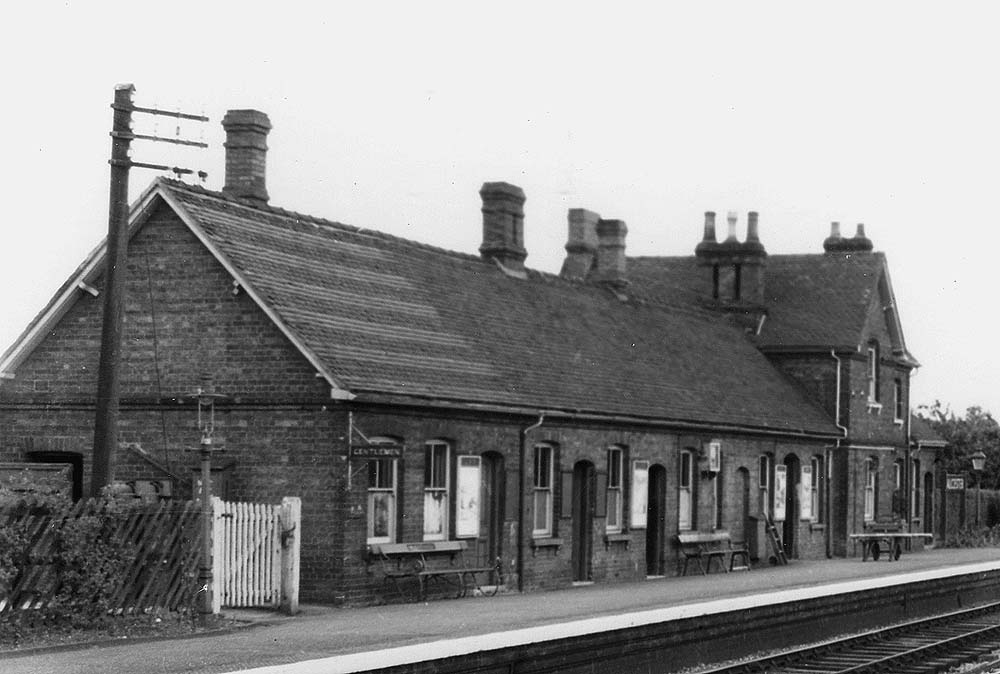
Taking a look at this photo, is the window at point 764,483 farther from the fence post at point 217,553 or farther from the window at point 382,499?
the fence post at point 217,553

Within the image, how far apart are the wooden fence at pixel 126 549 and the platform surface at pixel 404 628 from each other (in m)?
Answer: 0.93

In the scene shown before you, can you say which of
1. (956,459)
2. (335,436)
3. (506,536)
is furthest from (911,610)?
(956,459)

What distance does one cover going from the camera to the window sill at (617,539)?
30.3 meters

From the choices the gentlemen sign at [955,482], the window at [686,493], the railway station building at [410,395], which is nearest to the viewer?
the railway station building at [410,395]

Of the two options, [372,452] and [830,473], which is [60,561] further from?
[830,473]

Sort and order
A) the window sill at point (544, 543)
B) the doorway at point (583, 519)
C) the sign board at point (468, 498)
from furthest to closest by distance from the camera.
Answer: the doorway at point (583, 519) < the window sill at point (544, 543) < the sign board at point (468, 498)

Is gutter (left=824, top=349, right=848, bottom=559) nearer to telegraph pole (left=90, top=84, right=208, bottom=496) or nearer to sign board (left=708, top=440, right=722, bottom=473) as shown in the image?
sign board (left=708, top=440, right=722, bottom=473)

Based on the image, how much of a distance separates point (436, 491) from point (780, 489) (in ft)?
50.1

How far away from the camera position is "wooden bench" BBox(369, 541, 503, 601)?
2384 centimetres

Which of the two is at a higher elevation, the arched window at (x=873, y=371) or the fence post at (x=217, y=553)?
the arched window at (x=873, y=371)

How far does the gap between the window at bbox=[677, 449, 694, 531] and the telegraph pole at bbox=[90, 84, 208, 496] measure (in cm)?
1493

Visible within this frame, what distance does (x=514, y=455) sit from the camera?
27078 millimetres

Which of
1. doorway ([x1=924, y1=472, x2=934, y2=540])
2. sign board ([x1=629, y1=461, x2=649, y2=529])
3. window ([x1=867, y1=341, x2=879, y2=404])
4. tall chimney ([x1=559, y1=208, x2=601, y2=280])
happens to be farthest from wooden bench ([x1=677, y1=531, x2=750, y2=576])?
doorway ([x1=924, y1=472, x2=934, y2=540])

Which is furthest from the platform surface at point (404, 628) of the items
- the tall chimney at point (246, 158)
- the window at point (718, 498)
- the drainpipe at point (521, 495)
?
the tall chimney at point (246, 158)
